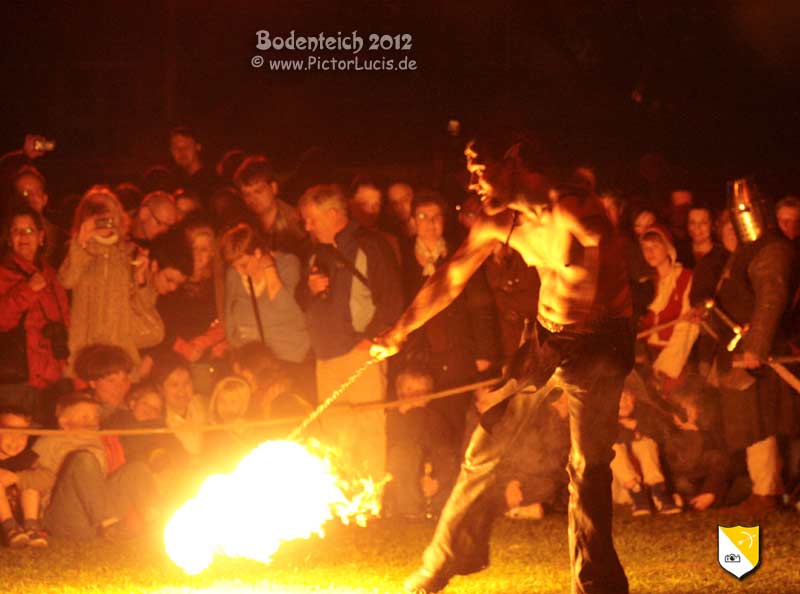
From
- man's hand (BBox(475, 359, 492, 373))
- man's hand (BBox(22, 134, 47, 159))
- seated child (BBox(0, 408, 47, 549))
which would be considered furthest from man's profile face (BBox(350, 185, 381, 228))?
seated child (BBox(0, 408, 47, 549))

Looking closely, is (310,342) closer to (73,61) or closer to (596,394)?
(596,394)

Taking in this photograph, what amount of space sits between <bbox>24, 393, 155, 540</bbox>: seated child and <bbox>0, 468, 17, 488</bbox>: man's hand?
5.6 inches

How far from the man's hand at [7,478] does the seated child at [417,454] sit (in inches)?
95.9

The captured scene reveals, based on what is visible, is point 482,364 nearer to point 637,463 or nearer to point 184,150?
point 637,463

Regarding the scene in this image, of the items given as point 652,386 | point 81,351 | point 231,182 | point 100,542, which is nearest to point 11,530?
point 100,542

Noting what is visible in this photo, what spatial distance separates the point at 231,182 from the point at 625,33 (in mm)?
5211

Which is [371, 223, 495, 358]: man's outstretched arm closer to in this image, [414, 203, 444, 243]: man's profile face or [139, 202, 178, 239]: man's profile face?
[414, 203, 444, 243]: man's profile face

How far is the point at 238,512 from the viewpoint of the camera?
28.1ft

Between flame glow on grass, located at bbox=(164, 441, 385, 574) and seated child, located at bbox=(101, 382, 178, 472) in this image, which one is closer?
flame glow on grass, located at bbox=(164, 441, 385, 574)

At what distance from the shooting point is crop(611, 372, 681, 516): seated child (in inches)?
417

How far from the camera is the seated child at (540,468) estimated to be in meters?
10.7

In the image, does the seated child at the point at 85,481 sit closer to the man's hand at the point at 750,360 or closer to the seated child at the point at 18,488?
the seated child at the point at 18,488

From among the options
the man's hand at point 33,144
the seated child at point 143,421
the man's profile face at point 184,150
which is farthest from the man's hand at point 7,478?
the man's profile face at point 184,150

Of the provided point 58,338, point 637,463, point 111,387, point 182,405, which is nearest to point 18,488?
point 111,387
